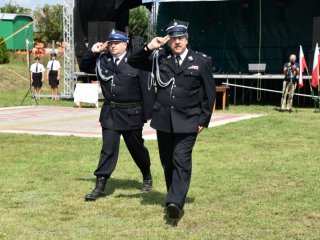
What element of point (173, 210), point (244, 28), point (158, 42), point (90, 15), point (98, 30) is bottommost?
point (173, 210)

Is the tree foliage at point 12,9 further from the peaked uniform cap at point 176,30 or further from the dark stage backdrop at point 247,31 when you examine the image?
the peaked uniform cap at point 176,30

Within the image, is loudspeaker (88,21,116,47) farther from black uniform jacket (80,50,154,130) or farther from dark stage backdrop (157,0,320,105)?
black uniform jacket (80,50,154,130)

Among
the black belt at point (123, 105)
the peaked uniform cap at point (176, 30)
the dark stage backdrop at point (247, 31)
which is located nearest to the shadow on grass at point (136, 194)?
the black belt at point (123, 105)

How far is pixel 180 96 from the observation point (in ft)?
19.1

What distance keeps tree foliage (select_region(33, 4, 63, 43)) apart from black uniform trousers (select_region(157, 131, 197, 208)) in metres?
53.2

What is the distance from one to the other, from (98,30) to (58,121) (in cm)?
727

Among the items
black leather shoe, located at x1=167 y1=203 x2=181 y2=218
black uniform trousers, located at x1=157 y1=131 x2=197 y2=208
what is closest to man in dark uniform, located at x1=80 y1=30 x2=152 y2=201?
black uniform trousers, located at x1=157 y1=131 x2=197 y2=208

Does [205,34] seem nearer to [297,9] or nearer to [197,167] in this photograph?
[297,9]

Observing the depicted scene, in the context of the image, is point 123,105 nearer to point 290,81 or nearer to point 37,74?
point 290,81

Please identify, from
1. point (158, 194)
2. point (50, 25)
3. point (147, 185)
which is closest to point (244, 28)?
point (147, 185)

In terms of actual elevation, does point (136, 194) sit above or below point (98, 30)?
below

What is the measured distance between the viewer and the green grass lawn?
5.52 meters

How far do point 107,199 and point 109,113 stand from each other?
928 millimetres

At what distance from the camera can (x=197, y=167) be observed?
28.7ft
